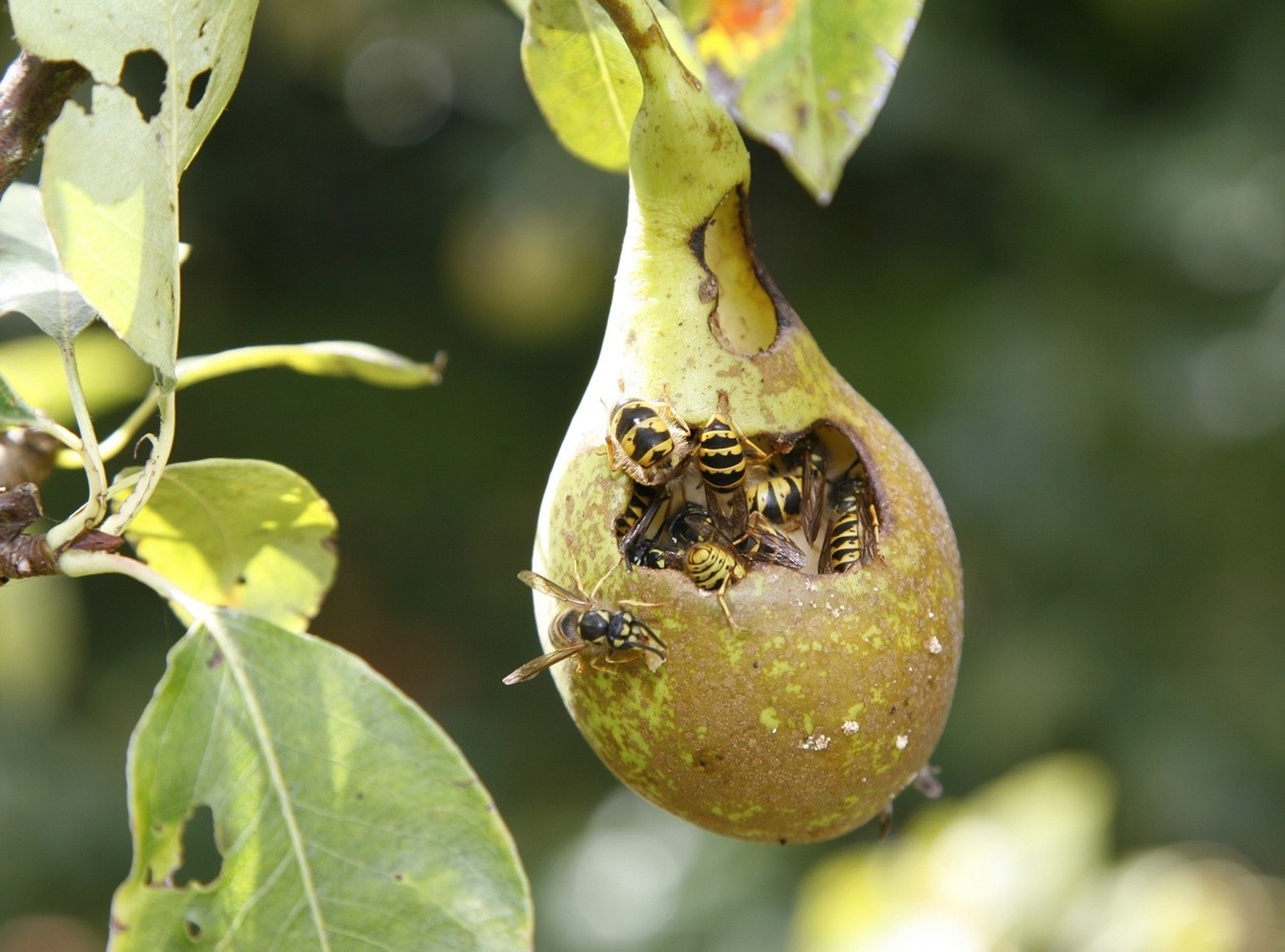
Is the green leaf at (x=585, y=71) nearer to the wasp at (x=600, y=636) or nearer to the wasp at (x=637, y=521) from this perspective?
the wasp at (x=637, y=521)

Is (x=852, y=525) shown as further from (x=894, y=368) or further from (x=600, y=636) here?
(x=894, y=368)

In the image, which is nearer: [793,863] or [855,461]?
[855,461]

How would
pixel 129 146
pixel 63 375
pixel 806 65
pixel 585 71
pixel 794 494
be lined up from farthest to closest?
1. pixel 63 375
2. pixel 585 71
3. pixel 794 494
4. pixel 129 146
5. pixel 806 65

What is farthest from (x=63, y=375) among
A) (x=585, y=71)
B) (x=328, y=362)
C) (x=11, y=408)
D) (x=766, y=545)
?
(x=766, y=545)

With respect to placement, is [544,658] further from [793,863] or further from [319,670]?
[793,863]

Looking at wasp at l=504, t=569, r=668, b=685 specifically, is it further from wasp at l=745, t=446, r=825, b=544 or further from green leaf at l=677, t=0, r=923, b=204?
green leaf at l=677, t=0, r=923, b=204

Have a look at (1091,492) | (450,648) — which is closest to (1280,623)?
(1091,492)
